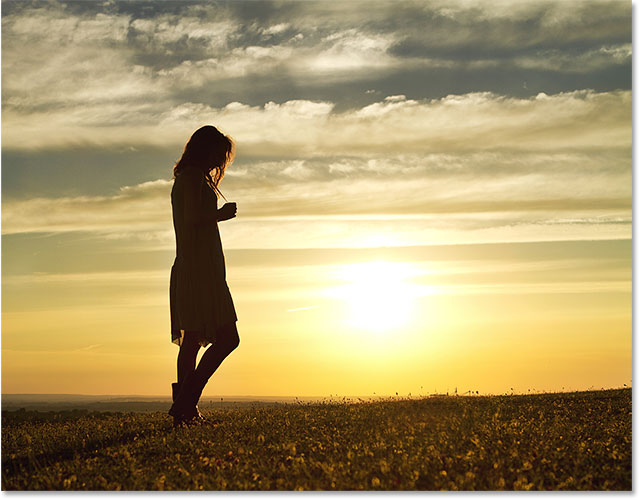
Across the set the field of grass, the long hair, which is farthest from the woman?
the field of grass

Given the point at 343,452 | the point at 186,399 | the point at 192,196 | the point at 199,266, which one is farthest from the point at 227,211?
the point at 343,452

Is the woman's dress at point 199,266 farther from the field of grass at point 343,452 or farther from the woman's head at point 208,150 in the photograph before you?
the field of grass at point 343,452

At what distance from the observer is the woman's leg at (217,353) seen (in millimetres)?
9250

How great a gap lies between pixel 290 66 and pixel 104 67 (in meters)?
2.99

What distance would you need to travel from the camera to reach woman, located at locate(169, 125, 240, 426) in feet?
30.4

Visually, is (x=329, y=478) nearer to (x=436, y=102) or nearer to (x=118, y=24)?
(x=436, y=102)

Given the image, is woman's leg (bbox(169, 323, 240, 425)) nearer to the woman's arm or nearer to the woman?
the woman

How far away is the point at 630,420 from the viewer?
412 inches

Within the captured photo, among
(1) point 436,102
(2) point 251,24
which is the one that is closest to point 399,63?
(1) point 436,102

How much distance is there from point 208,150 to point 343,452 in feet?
14.4

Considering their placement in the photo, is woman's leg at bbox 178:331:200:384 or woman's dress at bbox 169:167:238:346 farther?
woman's leg at bbox 178:331:200:384

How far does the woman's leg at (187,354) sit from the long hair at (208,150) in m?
2.05

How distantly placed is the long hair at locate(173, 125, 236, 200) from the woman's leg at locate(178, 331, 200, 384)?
2052 mm

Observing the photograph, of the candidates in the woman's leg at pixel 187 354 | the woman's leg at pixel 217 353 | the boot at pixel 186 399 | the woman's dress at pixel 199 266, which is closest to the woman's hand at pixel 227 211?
the woman's dress at pixel 199 266
